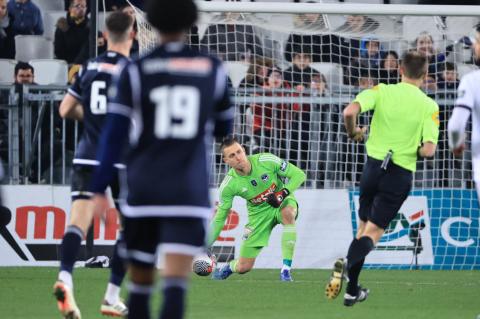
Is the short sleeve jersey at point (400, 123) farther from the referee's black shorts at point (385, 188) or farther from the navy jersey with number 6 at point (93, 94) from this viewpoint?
the navy jersey with number 6 at point (93, 94)

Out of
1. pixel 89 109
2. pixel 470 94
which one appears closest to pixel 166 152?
pixel 89 109

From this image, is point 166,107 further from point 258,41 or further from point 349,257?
point 258,41

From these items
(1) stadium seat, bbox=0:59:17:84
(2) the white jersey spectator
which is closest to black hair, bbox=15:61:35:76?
(1) stadium seat, bbox=0:59:17:84

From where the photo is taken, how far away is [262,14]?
615 inches

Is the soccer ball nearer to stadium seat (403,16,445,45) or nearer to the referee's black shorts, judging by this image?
the referee's black shorts

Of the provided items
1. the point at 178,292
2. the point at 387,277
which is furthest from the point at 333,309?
the point at 178,292

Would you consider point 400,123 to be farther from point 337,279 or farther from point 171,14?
point 171,14

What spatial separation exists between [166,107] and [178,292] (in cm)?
83

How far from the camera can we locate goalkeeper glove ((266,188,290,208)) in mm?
13406

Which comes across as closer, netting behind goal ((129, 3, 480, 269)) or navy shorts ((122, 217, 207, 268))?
navy shorts ((122, 217, 207, 268))

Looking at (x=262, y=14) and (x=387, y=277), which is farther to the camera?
(x=262, y=14)

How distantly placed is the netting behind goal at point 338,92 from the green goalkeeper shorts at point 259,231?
6.21 feet

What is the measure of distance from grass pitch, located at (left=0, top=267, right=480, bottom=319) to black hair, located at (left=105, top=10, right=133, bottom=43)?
206 centimetres

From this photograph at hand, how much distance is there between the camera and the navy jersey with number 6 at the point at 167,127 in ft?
18.7
